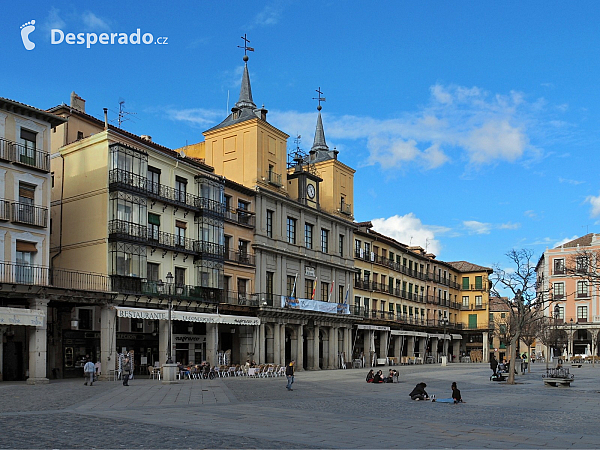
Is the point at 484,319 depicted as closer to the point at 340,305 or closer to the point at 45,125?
the point at 340,305

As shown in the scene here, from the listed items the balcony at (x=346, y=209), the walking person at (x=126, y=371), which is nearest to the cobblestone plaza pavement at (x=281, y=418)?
the walking person at (x=126, y=371)

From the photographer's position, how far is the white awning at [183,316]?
3594 cm

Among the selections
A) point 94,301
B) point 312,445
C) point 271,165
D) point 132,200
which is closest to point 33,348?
point 94,301

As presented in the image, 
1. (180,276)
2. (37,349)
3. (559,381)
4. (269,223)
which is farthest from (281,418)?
(269,223)

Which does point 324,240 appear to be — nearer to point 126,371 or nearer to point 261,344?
point 261,344

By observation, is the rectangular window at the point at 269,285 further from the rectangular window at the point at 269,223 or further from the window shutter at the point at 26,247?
the window shutter at the point at 26,247

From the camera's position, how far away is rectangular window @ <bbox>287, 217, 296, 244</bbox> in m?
52.4

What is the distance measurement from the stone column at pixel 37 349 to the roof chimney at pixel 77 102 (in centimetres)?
1569

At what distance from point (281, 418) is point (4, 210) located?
1997 cm

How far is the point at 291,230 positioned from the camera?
52.8m

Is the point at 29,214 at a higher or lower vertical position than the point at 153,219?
lower

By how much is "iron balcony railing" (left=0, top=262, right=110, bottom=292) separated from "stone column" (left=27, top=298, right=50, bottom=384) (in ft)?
3.39

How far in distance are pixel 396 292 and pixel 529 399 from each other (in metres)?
45.1

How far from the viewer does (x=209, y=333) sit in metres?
42.7
